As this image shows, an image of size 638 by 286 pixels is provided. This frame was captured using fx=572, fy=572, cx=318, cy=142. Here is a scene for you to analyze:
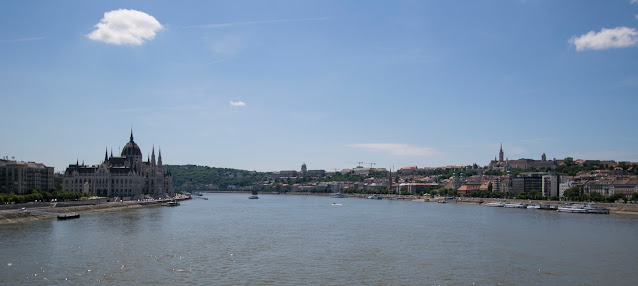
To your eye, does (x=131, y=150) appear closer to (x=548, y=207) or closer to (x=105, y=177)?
(x=105, y=177)

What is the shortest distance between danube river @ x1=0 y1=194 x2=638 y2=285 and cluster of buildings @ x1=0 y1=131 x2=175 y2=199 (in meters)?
33.2

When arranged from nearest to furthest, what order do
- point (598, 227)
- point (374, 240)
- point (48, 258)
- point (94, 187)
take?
point (48, 258)
point (374, 240)
point (598, 227)
point (94, 187)

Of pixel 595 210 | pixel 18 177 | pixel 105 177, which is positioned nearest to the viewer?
pixel 595 210

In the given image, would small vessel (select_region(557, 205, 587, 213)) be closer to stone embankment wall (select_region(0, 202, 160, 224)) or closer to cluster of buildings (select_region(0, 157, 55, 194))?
stone embankment wall (select_region(0, 202, 160, 224))

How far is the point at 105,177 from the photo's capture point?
86.1 metres

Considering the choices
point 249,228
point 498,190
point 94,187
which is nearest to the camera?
point 249,228

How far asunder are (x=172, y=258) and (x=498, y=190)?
95.3 m

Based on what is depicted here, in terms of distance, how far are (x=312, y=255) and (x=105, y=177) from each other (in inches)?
2695

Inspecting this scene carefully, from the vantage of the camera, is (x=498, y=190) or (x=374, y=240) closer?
(x=374, y=240)

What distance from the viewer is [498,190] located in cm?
11025

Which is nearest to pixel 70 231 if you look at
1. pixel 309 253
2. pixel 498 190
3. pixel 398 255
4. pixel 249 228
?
pixel 249 228

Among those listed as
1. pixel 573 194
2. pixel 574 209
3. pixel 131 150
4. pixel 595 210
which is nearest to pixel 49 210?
pixel 131 150

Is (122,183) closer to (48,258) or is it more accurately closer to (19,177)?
(19,177)

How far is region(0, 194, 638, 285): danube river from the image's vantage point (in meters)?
20.4
